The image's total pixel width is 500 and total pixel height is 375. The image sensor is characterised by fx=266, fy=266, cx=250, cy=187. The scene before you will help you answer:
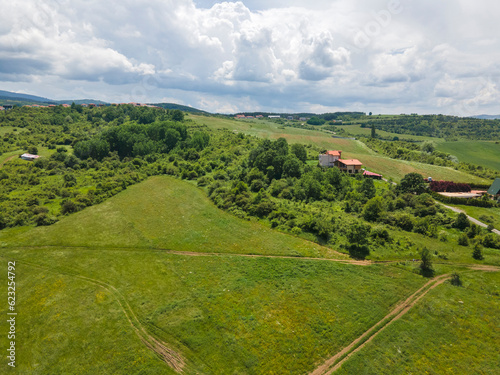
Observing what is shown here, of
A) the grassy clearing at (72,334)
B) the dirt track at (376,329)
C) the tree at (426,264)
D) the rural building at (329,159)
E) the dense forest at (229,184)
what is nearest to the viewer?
the grassy clearing at (72,334)

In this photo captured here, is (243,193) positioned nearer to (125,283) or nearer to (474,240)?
(125,283)

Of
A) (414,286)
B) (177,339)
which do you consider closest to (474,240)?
(414,286)

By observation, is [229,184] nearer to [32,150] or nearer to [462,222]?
[462,222]

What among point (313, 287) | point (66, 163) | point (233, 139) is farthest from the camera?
point (233, 139)

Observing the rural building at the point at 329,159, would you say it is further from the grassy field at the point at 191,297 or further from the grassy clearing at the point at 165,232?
the grassy field at the point at 191,297

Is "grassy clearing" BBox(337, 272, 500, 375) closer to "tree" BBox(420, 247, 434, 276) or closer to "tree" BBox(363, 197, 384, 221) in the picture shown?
"tree" BBox(420, 247, 434, 276)

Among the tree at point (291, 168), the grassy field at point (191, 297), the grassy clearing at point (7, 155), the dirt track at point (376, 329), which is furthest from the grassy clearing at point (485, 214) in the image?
the grassy clearing at point (7, 155)
